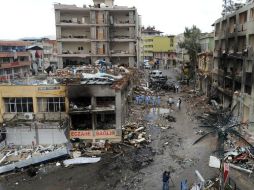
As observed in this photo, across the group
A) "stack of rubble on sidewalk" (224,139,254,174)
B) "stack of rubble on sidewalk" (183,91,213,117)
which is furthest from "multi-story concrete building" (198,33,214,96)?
"stack of rubble on sidewalk" (224,139,254,174)

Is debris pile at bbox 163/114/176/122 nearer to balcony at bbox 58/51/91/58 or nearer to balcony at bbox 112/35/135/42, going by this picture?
balcony at bbox 112/35/135/42

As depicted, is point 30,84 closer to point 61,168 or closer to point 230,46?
point 61,168

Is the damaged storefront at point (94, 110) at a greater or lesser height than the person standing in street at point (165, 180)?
greater

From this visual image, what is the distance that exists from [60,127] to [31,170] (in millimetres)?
5505

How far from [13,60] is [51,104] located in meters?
42.3

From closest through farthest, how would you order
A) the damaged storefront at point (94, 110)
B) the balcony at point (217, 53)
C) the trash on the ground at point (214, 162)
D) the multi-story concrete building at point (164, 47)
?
the trash on the ground at point (214, 162) < the damaged storefront at point (94, 110) < the balcony at point (217, 53) < the multi-story concrete building at point (164, 47)

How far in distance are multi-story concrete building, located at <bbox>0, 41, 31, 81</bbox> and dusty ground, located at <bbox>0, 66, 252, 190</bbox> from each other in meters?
38.3

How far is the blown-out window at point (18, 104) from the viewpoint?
29.6 m

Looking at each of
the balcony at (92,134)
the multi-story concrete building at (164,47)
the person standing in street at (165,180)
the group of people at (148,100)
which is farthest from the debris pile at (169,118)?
the multi-story concrete building at (164,47)

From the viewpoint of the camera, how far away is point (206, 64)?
54625mm

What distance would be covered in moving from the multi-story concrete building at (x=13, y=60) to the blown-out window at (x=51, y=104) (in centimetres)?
3126

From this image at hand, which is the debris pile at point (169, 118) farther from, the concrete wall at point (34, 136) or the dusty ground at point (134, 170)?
the concrete wall at point (34, 136)

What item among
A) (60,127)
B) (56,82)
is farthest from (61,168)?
(56,82)

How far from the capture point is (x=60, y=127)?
93.8 feet
